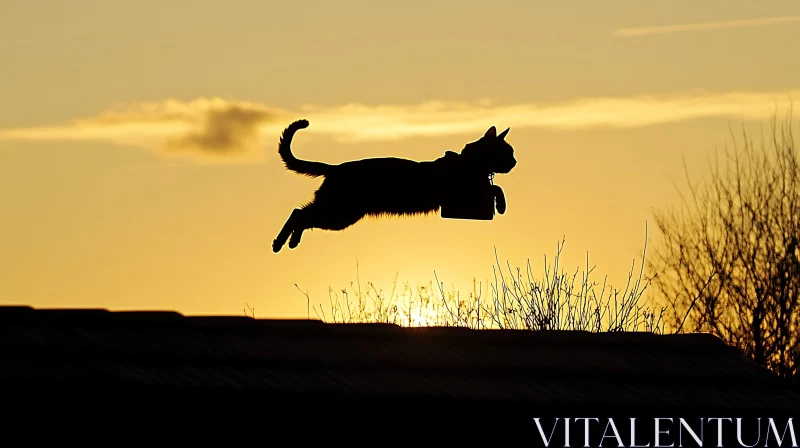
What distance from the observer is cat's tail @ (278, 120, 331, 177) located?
12188 mm

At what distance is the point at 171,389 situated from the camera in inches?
185

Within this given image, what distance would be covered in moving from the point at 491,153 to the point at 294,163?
80.3 inches

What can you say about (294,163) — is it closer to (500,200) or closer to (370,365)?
(500,200)

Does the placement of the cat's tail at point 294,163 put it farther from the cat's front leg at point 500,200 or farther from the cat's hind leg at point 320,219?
the cat's front leg at point 500,200

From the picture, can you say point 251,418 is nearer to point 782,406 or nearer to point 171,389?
point 171,389

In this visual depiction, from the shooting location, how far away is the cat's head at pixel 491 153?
10.8 metres

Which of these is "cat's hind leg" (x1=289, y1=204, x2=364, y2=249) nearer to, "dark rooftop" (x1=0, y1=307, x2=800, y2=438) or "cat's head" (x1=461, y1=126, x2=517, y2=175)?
"cat's head" (x1=461, y1=126, x2=517, y2=175)

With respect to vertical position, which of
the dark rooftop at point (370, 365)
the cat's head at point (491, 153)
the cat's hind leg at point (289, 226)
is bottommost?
the dark rooftop at point (370, 365)

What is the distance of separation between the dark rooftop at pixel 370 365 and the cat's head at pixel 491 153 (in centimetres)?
525

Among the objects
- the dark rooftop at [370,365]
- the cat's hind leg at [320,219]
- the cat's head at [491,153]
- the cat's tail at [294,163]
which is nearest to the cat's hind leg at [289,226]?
the cat's hind leg at [320,219]

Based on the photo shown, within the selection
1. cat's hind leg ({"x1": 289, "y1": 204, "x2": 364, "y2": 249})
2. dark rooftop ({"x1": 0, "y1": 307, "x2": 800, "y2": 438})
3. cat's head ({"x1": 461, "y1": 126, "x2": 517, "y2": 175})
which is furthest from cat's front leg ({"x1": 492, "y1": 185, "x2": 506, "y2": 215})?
dark rooftop ({"x1": 0, "y1": 307, "x2": 800, "y2": 438})

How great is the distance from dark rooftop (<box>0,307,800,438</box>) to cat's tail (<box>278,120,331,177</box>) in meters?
6.84

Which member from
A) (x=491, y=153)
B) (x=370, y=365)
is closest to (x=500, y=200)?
(x=491, y=153)

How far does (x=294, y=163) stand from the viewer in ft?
40.1
